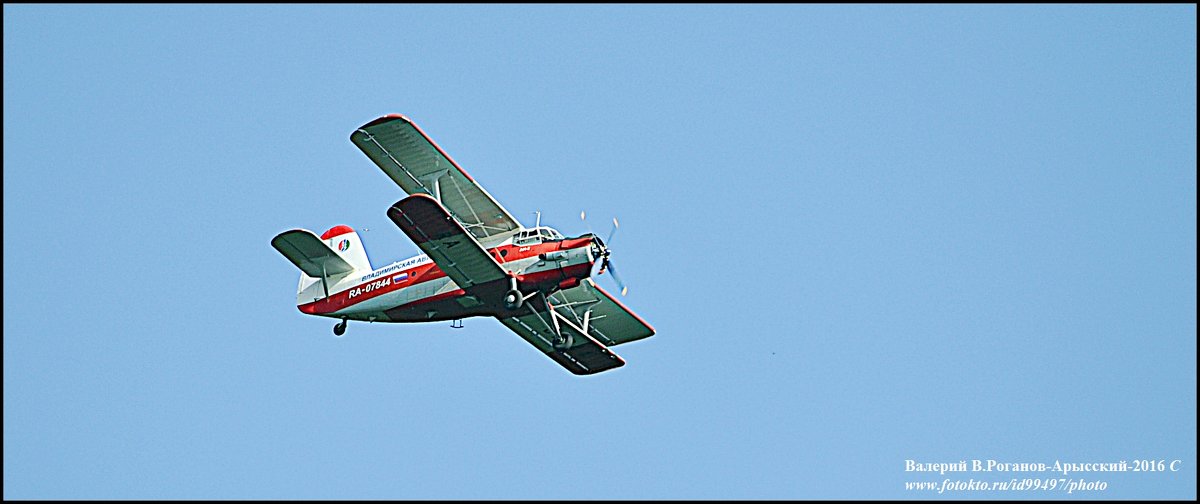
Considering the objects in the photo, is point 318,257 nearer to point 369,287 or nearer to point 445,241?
point 369,287

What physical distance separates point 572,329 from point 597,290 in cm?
125

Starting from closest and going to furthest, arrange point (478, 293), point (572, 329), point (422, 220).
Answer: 1. point (422, 220)
2. point (478, 293)
3. point (572, 329)

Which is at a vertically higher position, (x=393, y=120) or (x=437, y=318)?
(x=393, y=120)

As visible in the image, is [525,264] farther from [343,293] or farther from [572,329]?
[343,293]

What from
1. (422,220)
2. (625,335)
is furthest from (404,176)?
(625,335)

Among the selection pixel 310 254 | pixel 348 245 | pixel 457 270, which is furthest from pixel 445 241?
pixel 348 245

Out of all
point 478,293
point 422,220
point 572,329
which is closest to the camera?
point 422,220

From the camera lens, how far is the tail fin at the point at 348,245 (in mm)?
39688

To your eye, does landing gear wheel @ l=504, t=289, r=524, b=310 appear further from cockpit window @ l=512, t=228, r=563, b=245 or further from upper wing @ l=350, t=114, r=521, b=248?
upper wing @ l=350, t=114, r=521, b=248

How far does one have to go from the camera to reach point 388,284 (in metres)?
38.2

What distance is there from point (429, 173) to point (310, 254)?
3932 millimetres

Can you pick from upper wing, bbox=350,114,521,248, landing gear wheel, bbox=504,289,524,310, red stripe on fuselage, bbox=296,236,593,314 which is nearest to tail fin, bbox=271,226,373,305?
red stripe on fuselage, bbox=296,236,593,314

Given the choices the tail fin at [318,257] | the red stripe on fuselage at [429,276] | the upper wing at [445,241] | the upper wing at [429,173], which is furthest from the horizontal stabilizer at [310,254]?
the upper wing at [445,241]

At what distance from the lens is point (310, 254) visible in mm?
39000
